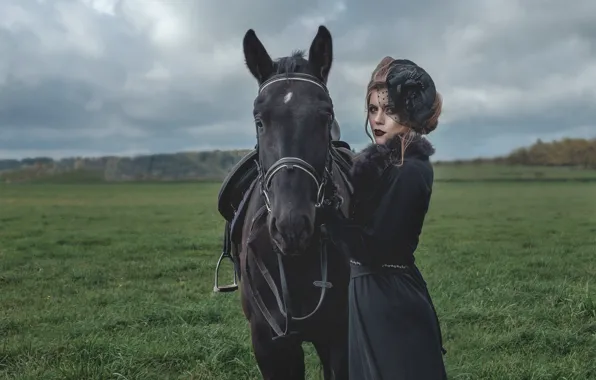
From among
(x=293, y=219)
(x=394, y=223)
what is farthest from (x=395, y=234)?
(x=293, y=219)

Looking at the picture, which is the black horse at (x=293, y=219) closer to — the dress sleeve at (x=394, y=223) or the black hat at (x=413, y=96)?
the dress sleeve at (x=394, y=223)

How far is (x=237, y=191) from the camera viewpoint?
4.61 metres

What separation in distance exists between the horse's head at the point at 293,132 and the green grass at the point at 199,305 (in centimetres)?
304

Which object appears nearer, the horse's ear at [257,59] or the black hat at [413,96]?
the black hat at [413,96]

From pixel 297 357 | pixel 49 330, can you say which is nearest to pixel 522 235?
pixel 49 330

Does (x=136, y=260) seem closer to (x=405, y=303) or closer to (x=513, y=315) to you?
(x=513, y=315)

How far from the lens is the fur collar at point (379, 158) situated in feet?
8.86

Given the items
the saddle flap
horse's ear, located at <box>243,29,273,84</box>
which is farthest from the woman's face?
the saddle flap

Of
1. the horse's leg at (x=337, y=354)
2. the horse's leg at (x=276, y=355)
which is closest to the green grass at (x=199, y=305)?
the horse's leg at (x=276, y=355)

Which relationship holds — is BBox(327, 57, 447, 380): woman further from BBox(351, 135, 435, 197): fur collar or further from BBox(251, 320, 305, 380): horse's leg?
BBox(251, 320, 305, 380): horse's leg

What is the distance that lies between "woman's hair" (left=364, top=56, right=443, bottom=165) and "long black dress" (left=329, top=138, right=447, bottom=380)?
4cm

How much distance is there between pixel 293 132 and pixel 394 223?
0.70 m

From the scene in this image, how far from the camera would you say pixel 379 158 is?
2703 mm

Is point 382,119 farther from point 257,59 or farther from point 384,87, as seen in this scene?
point 257,59
